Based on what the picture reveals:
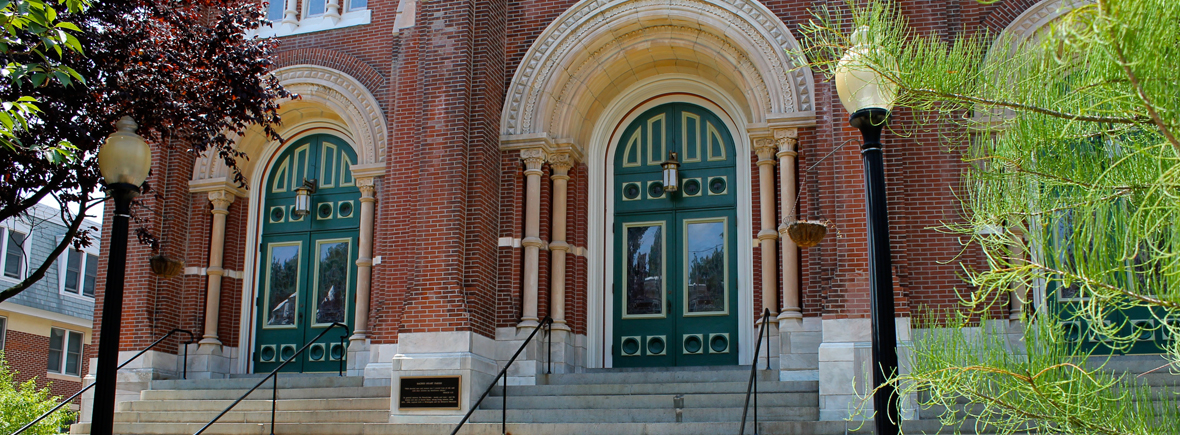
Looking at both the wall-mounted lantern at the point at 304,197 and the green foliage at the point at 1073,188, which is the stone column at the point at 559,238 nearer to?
the wall-mounted lantern at the point at 304,197

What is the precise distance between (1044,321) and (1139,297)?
325mm

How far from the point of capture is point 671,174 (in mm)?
13625

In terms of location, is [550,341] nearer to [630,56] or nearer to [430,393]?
[430,393]

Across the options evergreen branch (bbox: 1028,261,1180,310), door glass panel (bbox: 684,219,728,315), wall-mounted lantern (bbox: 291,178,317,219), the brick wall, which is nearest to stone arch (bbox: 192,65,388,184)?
the brick wall

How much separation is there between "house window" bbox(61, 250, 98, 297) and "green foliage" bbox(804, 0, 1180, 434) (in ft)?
97.6

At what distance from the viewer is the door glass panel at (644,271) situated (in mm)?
13711

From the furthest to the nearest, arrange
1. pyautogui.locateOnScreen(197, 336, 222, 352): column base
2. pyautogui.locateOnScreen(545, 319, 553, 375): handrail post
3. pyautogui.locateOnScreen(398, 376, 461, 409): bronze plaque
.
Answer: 1. pyautogui.locateOnScreen(197, 336, 222, 352): column base
2. pyautogui.locateOnScreen(545, 319, 553, 375): handrail post
3. pyautogui.locateOnScreen(398, 376, 461, 409): bronze plaque

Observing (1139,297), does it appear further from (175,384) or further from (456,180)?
(175,384)

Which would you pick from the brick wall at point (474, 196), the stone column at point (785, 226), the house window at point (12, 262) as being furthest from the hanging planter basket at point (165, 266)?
the house window at point (12, 262)

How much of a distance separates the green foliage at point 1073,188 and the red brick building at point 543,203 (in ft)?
22.8

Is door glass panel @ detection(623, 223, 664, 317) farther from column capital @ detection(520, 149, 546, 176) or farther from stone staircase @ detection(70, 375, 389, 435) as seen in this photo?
stone staircase @ detection(70, 375, 389, 435)

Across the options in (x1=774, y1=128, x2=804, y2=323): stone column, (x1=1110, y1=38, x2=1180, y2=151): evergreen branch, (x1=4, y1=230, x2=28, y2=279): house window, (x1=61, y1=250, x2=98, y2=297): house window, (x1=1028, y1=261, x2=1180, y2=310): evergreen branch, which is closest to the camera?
(x1=1110, y1=38, x2=1180, y2=151): evergreen branch

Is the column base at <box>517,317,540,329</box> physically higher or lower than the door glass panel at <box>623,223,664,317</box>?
lower

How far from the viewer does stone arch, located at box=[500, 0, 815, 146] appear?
12.9 metres
